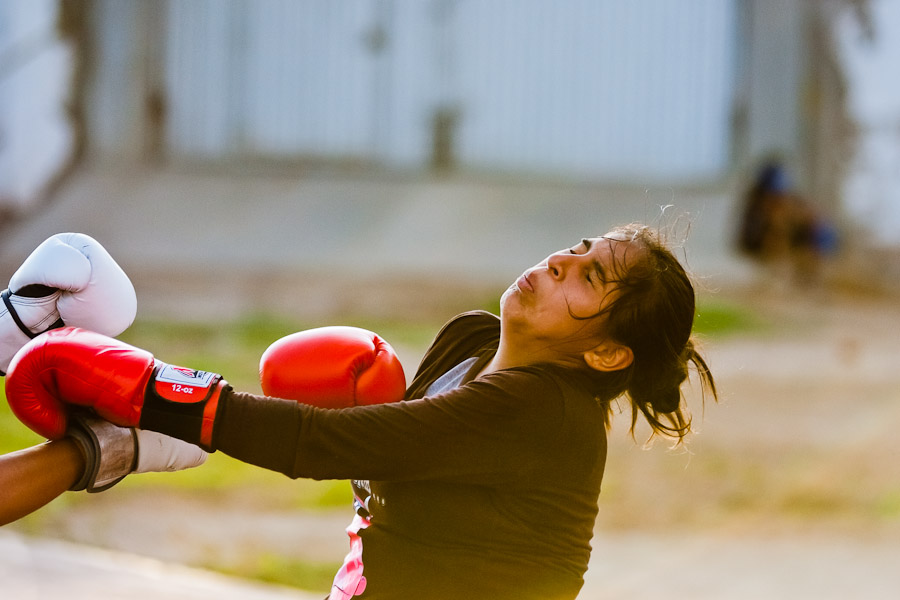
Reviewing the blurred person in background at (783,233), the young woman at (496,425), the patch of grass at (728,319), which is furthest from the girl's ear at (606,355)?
the blurred person in background at (783,233)

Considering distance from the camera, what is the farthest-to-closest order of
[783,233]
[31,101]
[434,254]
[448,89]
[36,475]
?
1. [448,89]
2. [31,101]
3. [434,254]
4. [783,233]
5. [36,475]

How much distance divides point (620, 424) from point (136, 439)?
3550 mm

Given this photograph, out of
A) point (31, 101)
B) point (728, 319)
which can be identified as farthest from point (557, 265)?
point (31, 101)

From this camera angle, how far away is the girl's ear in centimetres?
154

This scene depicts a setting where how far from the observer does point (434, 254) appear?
7.04 meters

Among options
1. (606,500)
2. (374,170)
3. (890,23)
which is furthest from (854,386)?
(374,170)

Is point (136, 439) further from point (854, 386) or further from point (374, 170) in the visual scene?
point (374, 170)

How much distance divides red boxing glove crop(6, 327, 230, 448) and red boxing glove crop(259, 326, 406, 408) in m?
0.21

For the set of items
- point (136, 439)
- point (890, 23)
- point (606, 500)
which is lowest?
point (606, 500)

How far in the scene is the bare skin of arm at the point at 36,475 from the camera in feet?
4.66

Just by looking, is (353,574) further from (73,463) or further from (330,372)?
(73,463)

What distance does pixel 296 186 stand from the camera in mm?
7699

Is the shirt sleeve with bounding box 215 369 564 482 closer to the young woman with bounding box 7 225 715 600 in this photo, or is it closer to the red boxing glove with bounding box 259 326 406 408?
the young woman with bounding box 7 225 715 600

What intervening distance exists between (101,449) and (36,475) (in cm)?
9
